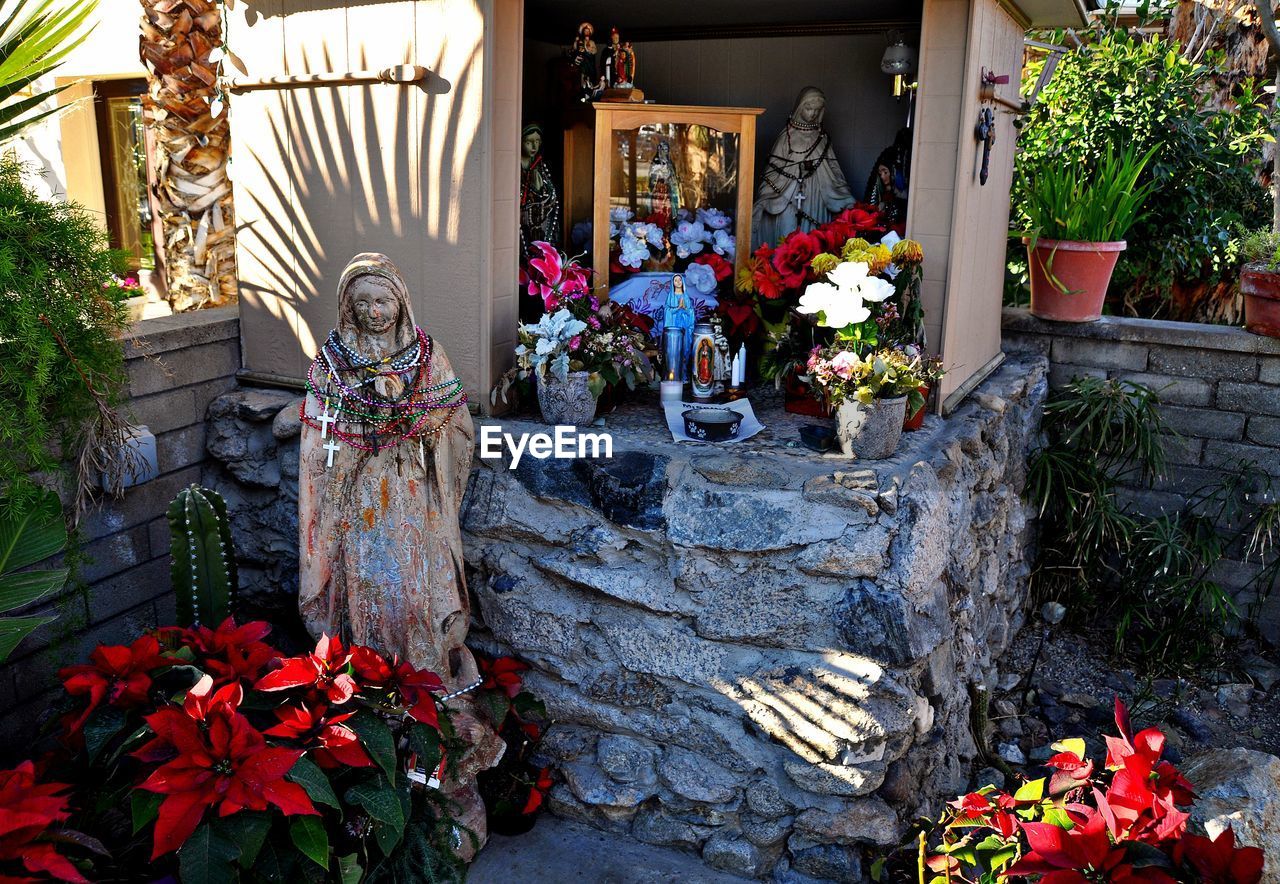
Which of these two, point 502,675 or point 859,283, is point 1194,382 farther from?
point 502,675

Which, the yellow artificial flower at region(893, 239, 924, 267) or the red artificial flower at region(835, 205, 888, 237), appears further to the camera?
the red artificial flower at region(835, 205, 888, 237)

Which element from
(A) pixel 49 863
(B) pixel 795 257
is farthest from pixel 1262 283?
(A) pixel 49 863

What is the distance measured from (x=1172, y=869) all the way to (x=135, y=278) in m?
5.88

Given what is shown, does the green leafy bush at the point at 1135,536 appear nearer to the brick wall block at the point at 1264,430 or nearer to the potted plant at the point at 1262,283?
the brick wall block at the point at 1264,430

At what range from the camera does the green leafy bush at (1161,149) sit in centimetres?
588

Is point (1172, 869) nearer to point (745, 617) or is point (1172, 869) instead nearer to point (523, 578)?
point (745, 617)

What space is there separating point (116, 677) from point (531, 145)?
270cm

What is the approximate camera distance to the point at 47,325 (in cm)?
287

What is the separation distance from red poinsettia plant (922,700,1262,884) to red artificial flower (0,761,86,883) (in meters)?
2.07

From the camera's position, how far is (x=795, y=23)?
16.1 ft

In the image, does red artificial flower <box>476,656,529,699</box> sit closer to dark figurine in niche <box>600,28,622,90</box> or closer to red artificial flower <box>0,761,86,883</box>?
red artificial flower <box>0,761,86,883</box>

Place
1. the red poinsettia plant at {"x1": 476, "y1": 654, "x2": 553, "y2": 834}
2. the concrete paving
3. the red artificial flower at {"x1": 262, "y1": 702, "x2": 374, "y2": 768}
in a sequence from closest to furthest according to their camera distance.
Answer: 1. the red artificial flower at {"x1": 262, "y1": 702, "x2": 374, "y2": 768}
2. the concrete paving
3. the red poinsettia plant at {"x1": 476, "y1": 654, "x2": 553, "y2": 834}

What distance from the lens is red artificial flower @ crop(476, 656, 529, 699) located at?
3512 mm

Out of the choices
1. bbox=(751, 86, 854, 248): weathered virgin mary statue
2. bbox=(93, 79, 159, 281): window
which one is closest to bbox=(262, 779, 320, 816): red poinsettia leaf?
bbox=(751, 86, 854, 248): weathered virgin mary statue
